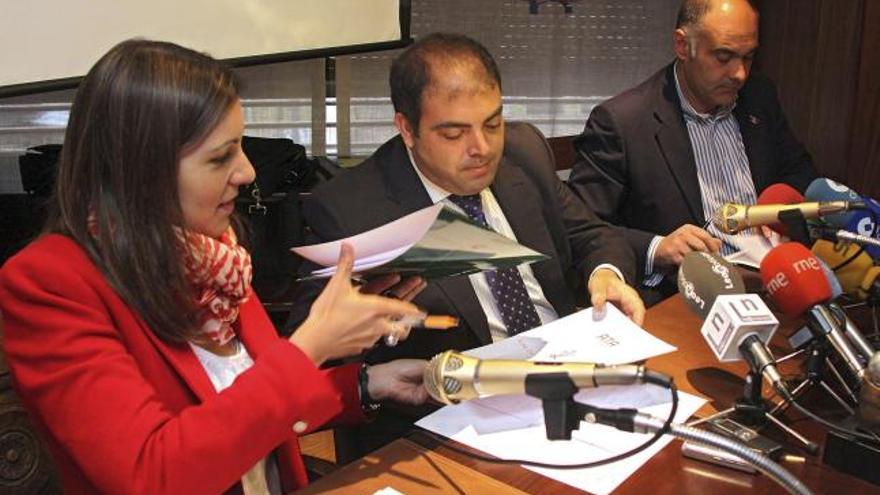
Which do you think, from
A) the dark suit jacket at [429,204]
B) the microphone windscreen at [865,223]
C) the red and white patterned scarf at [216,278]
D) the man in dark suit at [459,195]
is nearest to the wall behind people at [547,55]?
the dark suit jacket at [429,204]

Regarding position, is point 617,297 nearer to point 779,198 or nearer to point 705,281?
point 705,281

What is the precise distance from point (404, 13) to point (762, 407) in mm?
2181

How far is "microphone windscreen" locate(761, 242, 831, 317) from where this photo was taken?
1.26 meters

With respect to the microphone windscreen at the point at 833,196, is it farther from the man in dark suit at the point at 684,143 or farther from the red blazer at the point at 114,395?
the red blazer at the point at 114,395

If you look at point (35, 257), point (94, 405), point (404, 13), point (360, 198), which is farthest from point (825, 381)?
point (404, 13)

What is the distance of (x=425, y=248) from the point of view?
1.14 m

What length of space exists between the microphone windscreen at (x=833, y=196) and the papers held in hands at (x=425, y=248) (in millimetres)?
856

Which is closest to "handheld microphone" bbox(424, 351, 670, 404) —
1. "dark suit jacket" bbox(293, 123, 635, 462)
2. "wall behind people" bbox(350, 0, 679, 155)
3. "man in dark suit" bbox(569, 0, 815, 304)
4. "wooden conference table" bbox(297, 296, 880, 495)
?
"wooden conference table" bbox(297, 296, 880, 495)

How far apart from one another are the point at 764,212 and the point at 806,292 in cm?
45

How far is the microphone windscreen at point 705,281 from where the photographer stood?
133cm

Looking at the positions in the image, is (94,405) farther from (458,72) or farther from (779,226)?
(779,226)

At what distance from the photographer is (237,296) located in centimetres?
130

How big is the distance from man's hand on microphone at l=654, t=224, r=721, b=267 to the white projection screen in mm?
1310

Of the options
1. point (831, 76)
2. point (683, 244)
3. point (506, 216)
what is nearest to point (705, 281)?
point (506, 216)
